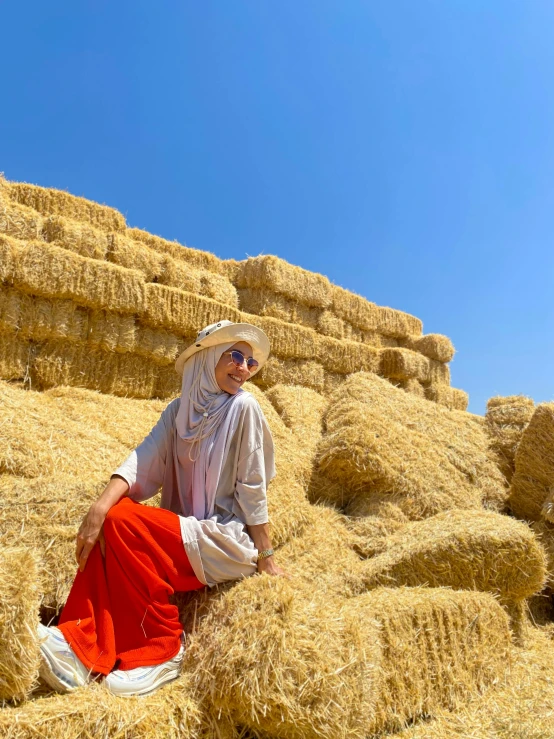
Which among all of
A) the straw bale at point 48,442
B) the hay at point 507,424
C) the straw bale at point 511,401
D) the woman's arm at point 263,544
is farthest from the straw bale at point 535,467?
the straw bale at point 48,442

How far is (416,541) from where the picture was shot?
413cm

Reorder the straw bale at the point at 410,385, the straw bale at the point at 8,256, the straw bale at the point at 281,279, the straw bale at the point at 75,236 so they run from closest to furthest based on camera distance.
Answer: the straw bale at the point at 8,256
the straw bale at the point at 75,236
the straw bale at the point at 281,279
the straw bale at the point at 410,385

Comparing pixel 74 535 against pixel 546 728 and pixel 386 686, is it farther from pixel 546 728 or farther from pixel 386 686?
pixel 546 728

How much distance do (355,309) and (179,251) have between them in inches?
141

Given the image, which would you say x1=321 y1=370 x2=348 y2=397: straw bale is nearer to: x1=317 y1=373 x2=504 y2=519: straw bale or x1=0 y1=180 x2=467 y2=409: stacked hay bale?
x1=0 y1=180 x2=467 y2=409: stacked hay bale

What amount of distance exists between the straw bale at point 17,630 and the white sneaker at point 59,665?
0.17ft

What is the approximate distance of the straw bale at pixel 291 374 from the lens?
7906 millimetres

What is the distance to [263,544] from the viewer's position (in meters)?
2.74

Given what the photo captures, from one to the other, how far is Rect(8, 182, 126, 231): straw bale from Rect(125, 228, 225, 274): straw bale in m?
0.33

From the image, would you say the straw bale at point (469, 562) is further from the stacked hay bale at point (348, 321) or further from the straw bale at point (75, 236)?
the straw bale at point (75, 236)

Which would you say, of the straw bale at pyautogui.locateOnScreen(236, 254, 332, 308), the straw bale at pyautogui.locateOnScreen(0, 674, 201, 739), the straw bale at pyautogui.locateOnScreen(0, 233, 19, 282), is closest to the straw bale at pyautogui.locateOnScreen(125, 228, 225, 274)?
the straw bale at pyautogui.locateOnScreen(236, 254, 332, 308)

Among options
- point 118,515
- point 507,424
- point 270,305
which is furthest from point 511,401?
point 118,515

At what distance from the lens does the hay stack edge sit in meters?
2.16

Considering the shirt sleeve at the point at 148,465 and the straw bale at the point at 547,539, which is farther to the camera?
the straw bale at the point at 547,539
